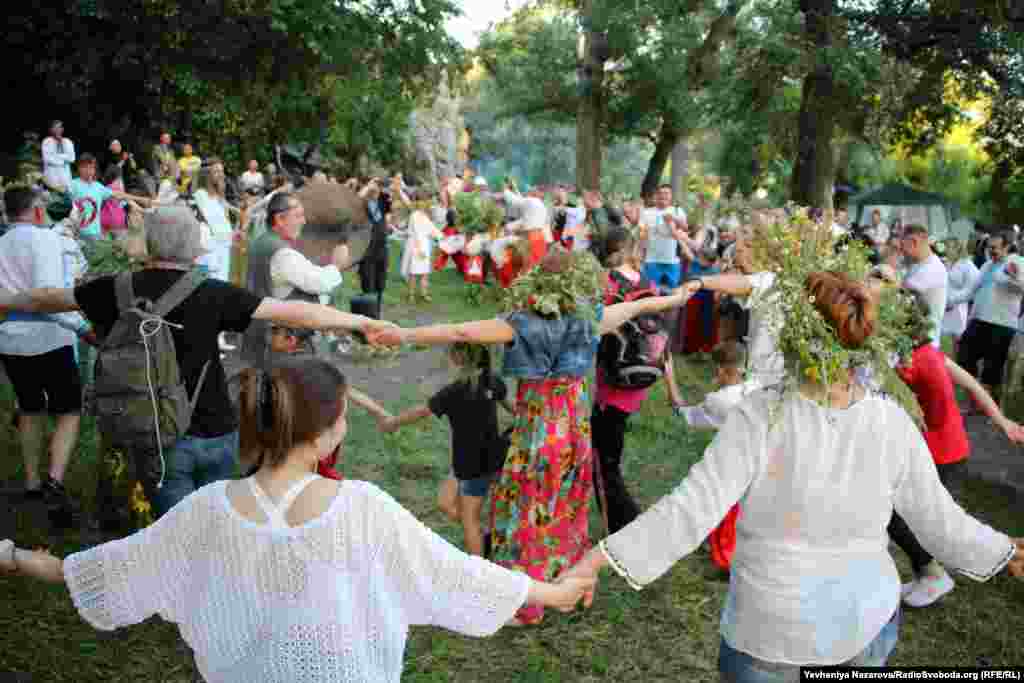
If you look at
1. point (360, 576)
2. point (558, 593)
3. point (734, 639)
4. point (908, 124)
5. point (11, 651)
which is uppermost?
point (908, 124)

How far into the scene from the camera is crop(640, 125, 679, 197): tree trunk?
30.4 m

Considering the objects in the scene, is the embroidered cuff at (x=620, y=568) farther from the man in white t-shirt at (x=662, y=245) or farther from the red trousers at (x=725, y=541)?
the man in white t-shirt at (x=662, y=245)

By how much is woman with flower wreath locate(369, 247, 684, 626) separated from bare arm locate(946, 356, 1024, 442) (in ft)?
4.62

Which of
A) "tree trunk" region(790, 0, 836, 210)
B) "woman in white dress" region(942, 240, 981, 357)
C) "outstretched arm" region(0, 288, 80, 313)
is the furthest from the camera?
"tree trunk" region(790, 0, 836, 210)

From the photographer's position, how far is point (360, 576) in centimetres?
212

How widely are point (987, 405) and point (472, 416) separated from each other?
244cm

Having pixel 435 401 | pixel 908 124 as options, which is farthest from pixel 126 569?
pixel 908 124

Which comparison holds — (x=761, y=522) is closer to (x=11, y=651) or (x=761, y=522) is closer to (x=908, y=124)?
(x=11, y=651)

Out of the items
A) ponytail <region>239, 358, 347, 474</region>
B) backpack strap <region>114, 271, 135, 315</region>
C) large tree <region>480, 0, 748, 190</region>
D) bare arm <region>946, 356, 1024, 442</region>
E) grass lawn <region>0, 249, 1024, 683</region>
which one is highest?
large tree <region>480, 0, 748, 190</region>

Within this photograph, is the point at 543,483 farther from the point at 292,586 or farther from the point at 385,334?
the point at 292,586

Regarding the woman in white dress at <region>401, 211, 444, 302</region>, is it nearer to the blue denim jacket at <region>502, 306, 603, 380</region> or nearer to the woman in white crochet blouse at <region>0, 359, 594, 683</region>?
the blue denim jacket at <region>502, 306, 603, 380</region>

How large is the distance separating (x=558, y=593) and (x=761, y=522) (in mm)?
631

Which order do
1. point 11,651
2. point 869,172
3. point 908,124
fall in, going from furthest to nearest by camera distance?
point 869,172
point 908,124
point 11,651

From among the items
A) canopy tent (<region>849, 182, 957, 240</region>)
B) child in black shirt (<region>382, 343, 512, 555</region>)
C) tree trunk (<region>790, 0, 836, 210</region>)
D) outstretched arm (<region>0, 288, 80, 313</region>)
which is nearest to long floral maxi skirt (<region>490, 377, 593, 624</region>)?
child in black shirt (<region>382, 343, 512, 555</region>)
